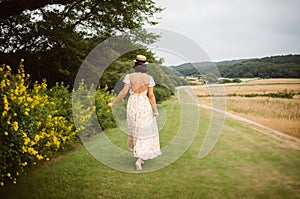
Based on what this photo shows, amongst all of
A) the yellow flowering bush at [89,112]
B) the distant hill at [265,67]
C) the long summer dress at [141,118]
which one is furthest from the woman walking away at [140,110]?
the distant hill at [265,67]

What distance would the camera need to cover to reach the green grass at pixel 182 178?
14.2 ft

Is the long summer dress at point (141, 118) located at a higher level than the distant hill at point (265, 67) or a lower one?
lower

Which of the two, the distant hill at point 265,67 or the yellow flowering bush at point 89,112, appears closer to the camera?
the yellow flowering bush at point 89,112

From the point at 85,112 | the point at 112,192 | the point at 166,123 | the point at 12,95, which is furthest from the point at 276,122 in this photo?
the point at 12,95

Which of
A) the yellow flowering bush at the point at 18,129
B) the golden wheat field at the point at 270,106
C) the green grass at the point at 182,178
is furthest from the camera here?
the golden wheat field at the point at 270,106

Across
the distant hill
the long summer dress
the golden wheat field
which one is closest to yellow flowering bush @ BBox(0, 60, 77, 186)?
the long summer dress

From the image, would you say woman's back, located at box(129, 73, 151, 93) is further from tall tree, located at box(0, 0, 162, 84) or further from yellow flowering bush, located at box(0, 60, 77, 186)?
tall tree, located at box(0, 0, 162, 84)

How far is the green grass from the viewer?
432cm

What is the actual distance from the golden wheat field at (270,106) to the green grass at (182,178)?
12.2 feet

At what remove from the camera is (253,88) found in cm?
1800

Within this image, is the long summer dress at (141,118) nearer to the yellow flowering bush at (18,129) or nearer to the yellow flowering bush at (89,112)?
the yellow flowering bush at (18,129)

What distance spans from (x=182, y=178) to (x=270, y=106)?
10120 millimetres

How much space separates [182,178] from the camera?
16.1 feet

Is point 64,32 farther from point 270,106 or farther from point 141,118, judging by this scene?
point 270,106
